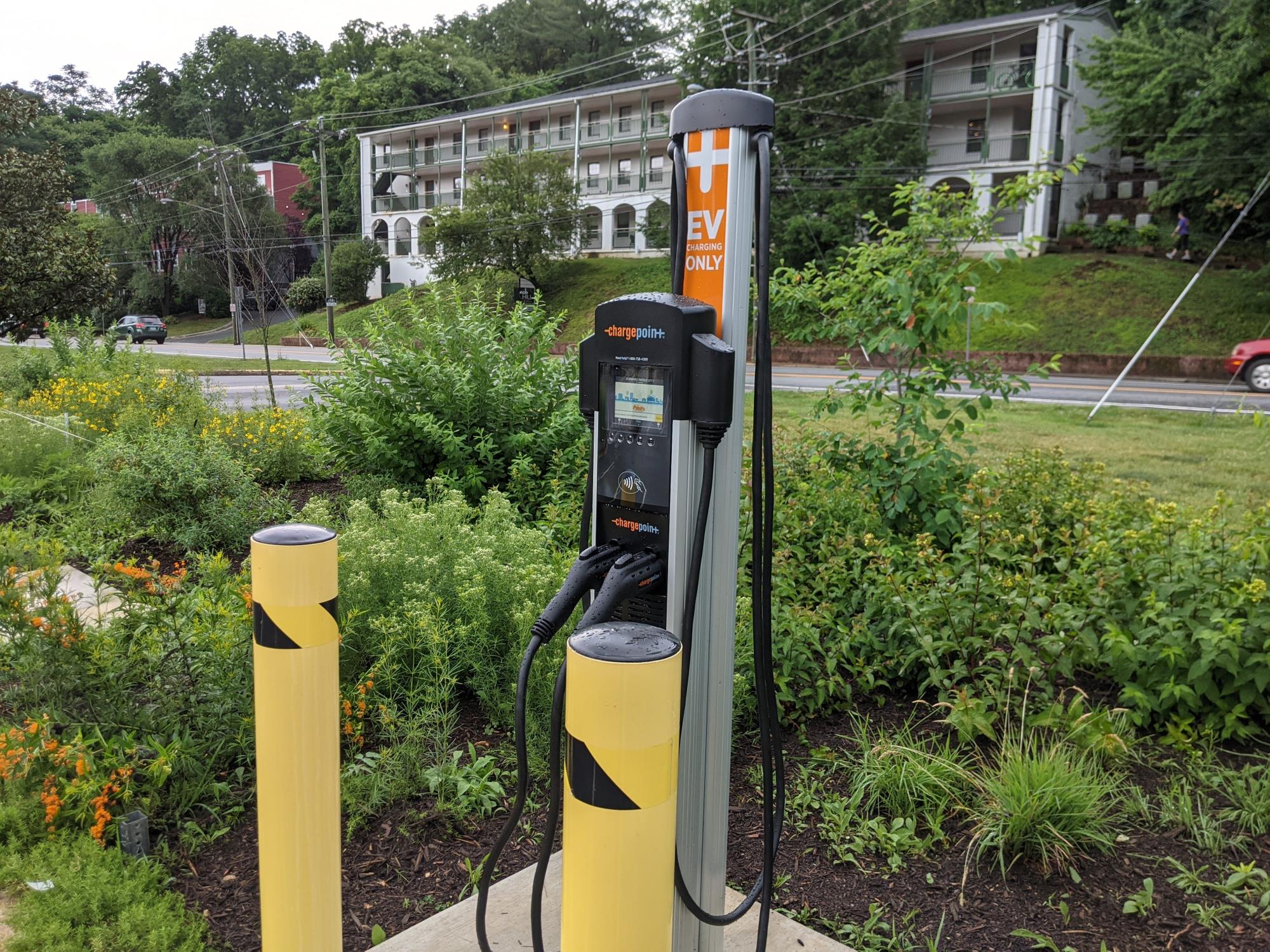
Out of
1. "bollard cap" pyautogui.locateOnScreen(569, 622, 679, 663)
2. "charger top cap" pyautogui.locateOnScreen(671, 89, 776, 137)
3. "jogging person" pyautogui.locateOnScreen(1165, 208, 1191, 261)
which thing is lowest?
"bollard cap" pyautogui.locateOnScreen(569, 622, 679, 663)

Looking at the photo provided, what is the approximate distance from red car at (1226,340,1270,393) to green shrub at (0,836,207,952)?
61.7 ft

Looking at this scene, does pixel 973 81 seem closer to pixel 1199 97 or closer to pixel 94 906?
pixel 1199 97

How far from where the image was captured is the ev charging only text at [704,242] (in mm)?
2002

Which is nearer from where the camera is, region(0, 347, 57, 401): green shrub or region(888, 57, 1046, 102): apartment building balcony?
region(0, 347, 57, 401): green shrub

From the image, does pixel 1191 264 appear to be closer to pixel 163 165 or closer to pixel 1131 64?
pixel 1131 64

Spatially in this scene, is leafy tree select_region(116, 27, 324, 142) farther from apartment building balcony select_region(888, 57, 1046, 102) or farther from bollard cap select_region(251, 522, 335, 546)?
bollard cap select_region(251, 522, 335, 546)

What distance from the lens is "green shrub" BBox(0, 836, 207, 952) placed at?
7.75ft

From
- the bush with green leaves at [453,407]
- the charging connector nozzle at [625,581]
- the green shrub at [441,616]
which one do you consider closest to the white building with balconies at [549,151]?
the bush with green leaves at [453,407]

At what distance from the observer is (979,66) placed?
104 feet

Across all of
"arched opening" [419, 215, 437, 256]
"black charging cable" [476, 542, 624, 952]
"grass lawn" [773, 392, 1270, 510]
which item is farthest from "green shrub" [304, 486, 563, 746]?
"arched opening" [419, 215, 437, 256]

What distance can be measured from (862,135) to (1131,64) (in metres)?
9.57

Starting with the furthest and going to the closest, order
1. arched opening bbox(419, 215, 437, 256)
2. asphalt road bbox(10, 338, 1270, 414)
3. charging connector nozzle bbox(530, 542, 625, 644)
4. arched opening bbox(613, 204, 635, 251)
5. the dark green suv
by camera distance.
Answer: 1. arched opening bbox(613, 204, 635, 251)
2. the dark green suv
3. arched opening bbox(419, 215, 437, 256)
4. asphalt road bbox(10, 338, 1270, 414)
5. charging connector nozzle bbox(530, 542, 625, 644)

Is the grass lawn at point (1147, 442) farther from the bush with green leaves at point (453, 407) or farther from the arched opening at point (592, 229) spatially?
the arched opening at point (592, 229)

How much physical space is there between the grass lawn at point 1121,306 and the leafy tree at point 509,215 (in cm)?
1636
